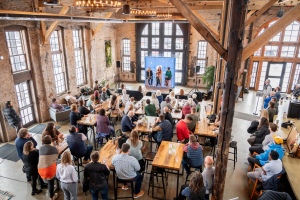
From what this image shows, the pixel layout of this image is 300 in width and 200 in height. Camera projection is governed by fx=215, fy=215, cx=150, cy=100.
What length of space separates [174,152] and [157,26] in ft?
39.2

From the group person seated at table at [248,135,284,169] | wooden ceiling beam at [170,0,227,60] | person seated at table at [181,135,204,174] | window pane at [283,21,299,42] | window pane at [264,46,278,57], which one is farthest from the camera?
window pane at [264,46,278,57]

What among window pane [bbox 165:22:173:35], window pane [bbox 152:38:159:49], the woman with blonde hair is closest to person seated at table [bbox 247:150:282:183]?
the woman with blonde hair

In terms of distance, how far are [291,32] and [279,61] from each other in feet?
6.05

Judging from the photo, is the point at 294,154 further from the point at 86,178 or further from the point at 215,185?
the point at 86,178

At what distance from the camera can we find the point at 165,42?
612 inches

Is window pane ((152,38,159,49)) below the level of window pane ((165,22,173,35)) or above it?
below

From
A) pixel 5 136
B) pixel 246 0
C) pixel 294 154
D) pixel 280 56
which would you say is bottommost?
pixel 5 136

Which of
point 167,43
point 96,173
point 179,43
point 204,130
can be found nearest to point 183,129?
Answer: point 204,130

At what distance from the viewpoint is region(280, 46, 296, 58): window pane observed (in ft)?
44.8

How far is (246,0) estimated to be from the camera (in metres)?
3.51

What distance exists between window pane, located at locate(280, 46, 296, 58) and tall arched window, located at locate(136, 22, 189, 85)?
20.2 ft

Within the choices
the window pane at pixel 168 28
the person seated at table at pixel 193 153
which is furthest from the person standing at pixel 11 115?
the window pane at pixel 168 28

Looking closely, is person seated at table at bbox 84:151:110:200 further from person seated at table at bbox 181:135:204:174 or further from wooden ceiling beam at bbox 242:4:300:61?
wooden ceiling beam at bbox 242:4:300:61

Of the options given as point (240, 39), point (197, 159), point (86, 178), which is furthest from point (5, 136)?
point (240, 39)
